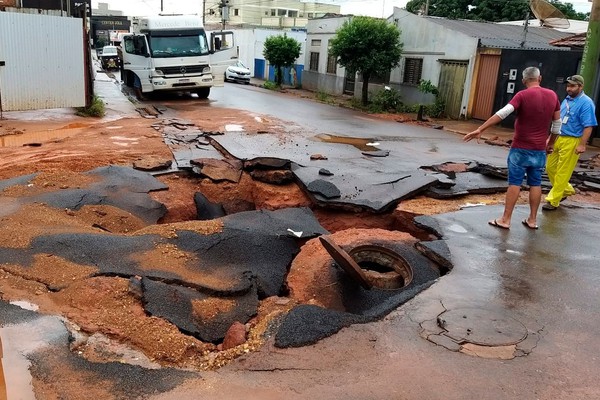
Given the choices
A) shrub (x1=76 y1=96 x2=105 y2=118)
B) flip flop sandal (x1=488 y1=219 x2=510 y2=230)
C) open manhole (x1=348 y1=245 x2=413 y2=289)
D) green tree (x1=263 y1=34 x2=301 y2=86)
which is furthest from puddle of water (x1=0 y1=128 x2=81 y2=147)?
green tree (x1=263 y1=34 x2=301 y2=86)

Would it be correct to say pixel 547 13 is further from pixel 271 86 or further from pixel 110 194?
pixel 110 194

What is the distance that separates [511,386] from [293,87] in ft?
103

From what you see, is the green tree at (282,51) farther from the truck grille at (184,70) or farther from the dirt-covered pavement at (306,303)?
the dirt-covered pavement at (306,303)

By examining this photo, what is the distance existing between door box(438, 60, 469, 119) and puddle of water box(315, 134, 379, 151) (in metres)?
8.12

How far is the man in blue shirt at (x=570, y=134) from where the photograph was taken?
684 cm

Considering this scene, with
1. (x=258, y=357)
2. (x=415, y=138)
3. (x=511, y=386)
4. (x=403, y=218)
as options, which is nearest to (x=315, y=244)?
(x=403, y=218)

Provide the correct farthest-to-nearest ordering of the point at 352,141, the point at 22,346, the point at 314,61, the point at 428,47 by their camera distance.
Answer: the point at 314,61 < the point at 428,47 < the point at 352,141 < the point at 22,346

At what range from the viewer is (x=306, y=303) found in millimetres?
4828

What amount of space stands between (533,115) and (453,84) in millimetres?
14872

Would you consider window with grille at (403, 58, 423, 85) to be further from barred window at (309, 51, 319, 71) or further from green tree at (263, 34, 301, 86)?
green tree at (263, 34, 301, 86)

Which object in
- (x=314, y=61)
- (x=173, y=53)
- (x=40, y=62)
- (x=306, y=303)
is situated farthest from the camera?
(x=314, y=61)

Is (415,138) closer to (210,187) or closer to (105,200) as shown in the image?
(210,187)

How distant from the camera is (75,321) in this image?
385cm

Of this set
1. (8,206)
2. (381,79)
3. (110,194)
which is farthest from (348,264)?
(381,79)
